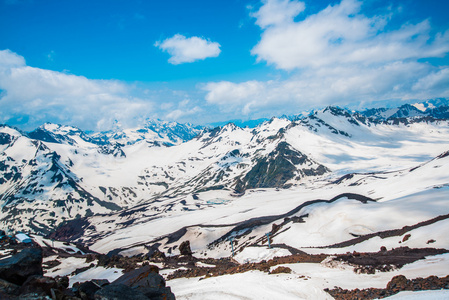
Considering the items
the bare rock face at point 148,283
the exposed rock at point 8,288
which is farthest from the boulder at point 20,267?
the bare rock face at point 148,283

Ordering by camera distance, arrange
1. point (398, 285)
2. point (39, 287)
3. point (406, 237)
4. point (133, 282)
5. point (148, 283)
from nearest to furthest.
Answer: point (39, 287) < point (148, 283) < point (398, 285) < point (133, 282) < point (406, 237)

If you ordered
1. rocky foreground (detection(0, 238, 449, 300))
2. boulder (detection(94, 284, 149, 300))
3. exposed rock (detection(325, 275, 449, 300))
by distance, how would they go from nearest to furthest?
1. boulder (detection(94, 284, 149, 300))
2. rocky foreground (detection(0, 238, 449, 300))
3. exposed rock (detection(325, 275, 449, 300))

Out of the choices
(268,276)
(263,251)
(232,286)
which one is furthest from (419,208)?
(232,286)

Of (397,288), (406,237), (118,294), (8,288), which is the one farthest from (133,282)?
(406,237)

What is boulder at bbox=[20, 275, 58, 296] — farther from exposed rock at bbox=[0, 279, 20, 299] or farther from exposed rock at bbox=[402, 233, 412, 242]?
exposed rock at bbox=[402, 233, 412, 242]

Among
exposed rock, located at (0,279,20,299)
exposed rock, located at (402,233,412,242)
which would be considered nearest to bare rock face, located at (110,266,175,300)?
exposed rock, located at (0,279,20,299)

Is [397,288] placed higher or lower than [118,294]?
lower

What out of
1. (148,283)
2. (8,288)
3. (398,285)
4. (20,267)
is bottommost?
(398,285)

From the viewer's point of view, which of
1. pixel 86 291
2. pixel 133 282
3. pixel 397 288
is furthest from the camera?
pixel 133 282

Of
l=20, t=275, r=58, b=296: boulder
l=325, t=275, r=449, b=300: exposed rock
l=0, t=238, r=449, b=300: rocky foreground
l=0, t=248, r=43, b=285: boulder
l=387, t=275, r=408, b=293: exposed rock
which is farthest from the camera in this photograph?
l=387, t=275, r=408, b=293: exposed rock

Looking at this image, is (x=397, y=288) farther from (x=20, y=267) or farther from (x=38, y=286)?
(x=20, y=267)
